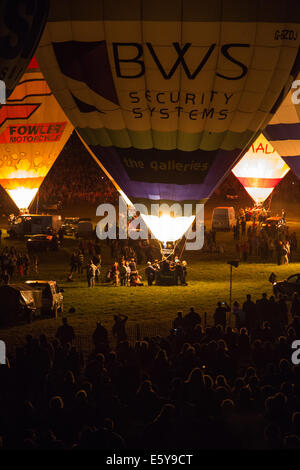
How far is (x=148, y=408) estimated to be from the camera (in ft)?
25.2

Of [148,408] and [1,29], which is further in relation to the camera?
[1,29]

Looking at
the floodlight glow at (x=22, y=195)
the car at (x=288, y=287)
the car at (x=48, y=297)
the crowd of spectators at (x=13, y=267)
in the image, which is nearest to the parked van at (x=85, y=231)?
the floodlight glow at (x=22, y=195)

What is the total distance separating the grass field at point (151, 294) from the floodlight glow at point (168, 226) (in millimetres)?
1725

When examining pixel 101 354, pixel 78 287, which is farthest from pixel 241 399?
pixel 78 287

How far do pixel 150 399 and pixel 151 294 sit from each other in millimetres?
11708

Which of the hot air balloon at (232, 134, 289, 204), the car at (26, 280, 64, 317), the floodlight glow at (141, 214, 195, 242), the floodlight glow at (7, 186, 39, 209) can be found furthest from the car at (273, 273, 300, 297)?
the hot air balloon at (232, 134, 289, 204)

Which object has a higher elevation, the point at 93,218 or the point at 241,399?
the point at 93,218

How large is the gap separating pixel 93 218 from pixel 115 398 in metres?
39.4

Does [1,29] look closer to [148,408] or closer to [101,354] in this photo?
[101,354]

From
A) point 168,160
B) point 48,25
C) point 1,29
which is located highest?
point 48,25

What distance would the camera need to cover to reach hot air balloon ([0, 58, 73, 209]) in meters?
29.8

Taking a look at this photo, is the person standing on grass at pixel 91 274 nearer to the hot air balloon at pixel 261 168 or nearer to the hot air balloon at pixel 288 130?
the hot air balloon at pixel 288 130

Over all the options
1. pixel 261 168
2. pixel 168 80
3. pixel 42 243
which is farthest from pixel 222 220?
pixel 168 80
